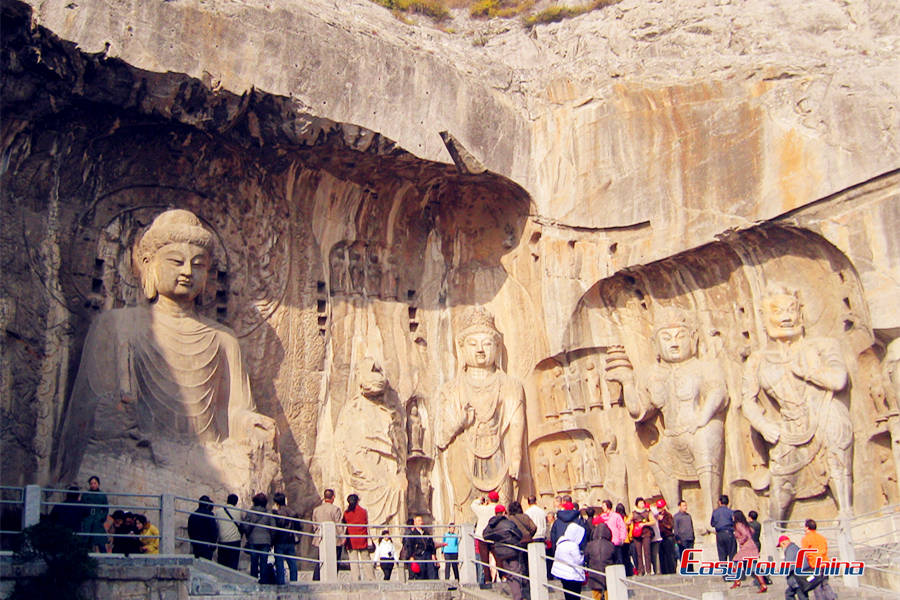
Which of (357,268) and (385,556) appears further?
(357,268)

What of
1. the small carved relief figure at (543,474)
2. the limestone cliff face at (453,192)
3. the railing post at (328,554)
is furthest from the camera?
the small carved relief figure at (543,474)

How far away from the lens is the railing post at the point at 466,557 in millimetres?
10016

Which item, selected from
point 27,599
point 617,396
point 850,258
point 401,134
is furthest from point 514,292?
point 27,599

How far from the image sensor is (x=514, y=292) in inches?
594

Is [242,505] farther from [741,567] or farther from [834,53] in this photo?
[834,53]

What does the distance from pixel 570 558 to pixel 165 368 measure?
5.78 metres

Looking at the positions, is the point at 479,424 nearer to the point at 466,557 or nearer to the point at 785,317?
the point at 785,317

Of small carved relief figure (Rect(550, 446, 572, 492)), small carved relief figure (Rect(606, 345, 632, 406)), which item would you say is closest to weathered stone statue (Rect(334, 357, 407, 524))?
small carved relief figure (Rect(550, 446, 572, 492))

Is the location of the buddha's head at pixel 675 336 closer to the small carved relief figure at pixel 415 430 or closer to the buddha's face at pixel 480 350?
the buddha's face at pixel 480 350

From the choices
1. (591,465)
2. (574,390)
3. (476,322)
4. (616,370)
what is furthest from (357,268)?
(591,465)

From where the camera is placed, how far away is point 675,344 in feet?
46.1

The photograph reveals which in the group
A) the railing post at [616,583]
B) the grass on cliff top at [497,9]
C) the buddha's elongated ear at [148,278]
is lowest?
the railing post at [616,583]

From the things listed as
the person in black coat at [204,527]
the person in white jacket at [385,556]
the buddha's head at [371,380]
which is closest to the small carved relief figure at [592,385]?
the buddha's head at [371,380]

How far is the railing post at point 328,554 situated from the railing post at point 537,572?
1642 millimetres
